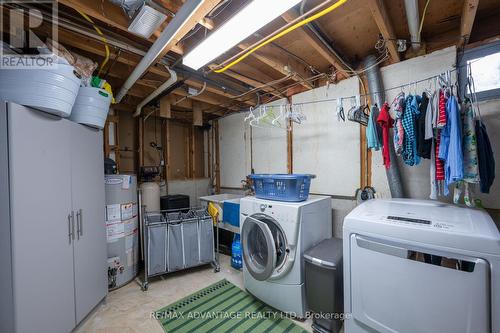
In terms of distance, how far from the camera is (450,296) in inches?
A: 42.7

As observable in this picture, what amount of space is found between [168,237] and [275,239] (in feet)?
4.49

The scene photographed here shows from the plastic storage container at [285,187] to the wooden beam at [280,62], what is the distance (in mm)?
1169

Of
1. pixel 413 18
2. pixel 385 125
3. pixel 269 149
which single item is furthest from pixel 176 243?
pixel 413 18

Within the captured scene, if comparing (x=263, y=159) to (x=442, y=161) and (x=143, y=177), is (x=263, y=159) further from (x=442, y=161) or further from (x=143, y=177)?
(x=442, y=161)

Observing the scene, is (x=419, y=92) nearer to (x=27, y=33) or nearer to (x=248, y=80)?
(x=248, y=80)

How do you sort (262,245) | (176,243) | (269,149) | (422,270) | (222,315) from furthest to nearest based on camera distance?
1. (269,149)
2. (176,243)
3. (262,245)
4. (222,315)
5. (422,270)

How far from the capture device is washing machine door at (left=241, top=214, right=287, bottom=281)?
74.9 inches

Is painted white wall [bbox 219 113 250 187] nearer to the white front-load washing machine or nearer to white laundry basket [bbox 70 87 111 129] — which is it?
the white front-load washing machine

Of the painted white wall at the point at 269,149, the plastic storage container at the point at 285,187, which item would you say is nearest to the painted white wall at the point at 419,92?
the plastic storage container at the point at 285,187

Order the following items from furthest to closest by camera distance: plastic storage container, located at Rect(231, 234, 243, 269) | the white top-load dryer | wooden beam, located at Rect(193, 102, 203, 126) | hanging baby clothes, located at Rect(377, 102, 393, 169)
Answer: wooden beam, located at Rect(193, 102, 203, 126), plastic storage container, located at Rect(231, 234, 243, 269), hanging baby clothes, located at Rect(377, 102, 393, 169), the white top-load dryer

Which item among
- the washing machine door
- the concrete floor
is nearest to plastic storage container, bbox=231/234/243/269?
the concrete floor

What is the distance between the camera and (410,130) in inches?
62.4

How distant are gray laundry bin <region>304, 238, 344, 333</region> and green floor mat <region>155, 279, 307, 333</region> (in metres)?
0.24

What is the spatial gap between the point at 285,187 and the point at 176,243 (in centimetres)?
158
